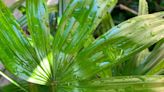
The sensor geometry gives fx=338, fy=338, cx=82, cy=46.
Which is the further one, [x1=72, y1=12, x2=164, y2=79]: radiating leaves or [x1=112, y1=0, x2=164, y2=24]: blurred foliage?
[x1=112, y1=0, x2=164, y2=24]: blurred foliage

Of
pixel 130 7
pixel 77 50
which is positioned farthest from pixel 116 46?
pixel 130 7

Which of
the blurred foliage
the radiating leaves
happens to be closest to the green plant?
the radiating leaves

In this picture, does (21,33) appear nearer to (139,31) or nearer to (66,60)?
(66,60)

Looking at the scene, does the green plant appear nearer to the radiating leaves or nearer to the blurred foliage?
the radiating leaves

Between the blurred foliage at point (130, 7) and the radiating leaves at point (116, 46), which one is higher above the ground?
the blurred foliage at point (130, 7)

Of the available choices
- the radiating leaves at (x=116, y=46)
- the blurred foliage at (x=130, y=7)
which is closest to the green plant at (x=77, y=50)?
the radiating leaves at (x=116, y=46)

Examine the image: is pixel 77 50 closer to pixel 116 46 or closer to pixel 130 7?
pixel 116 46

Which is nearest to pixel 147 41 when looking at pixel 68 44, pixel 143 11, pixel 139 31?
pixel 139 31

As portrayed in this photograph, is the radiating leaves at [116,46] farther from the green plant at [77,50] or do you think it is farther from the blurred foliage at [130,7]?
the blurred foliage at [130,7]
